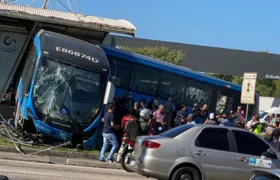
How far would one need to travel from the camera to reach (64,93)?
58.3ft

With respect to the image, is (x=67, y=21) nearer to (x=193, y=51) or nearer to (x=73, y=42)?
(x=73, y=42)

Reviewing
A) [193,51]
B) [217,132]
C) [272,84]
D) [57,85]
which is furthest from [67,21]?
[272,84]

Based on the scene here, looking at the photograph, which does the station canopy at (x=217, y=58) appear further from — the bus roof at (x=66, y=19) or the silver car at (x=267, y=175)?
the silver car at (x=267, y=175)

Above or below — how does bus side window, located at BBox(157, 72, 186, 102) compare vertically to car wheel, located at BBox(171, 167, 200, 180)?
above

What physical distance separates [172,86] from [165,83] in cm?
42

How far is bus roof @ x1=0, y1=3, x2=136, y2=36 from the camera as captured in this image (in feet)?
69.9

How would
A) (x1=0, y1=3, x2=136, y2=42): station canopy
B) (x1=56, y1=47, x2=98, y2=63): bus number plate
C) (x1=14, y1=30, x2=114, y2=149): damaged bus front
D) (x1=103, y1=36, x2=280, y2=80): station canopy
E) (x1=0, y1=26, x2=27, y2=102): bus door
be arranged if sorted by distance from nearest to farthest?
(x1=14, y1=30, x2=114, y2=149): damaged bus front
(x1=56, y1=47, x2=98, y2=63): bus number plate
(x1=0, y1=3, x2=136, y2=42): station canopy
(x1=0, y1=26, x2=27, y2=102): bus door
(x1=103, y1=36, x2=280, y2=80): station canopy

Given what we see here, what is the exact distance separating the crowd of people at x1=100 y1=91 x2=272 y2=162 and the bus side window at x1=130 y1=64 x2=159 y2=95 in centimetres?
47

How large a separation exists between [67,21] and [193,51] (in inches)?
1227

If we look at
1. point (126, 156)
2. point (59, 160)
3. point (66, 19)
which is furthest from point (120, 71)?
point (126, 156)

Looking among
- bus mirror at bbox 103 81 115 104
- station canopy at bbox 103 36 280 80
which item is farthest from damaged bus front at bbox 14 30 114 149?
station canopy at bbox 103 36 280 80

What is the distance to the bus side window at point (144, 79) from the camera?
2156 centimetres

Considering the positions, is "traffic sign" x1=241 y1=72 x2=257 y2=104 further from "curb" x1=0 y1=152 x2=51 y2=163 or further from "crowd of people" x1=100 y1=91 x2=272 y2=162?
"curb" x1=0 y1=152 x2=51 y2=163

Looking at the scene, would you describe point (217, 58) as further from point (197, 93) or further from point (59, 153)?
point (59, 153)
